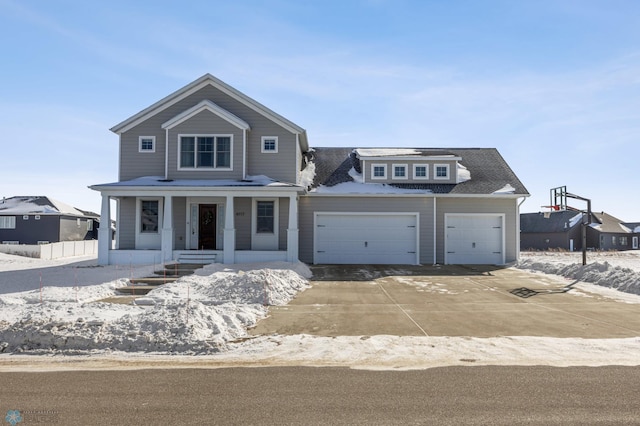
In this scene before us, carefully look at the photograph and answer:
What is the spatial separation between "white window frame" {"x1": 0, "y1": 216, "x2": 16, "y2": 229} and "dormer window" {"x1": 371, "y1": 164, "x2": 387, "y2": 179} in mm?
30358

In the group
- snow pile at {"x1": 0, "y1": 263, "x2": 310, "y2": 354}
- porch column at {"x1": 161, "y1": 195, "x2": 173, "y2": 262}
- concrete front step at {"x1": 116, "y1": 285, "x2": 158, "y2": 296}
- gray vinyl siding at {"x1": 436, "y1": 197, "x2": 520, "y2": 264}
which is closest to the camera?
snow pile at {"x1": 0, "y1": 263, "x2": 310, "y2": 354}

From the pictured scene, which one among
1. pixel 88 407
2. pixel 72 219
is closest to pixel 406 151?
pixel 88 407

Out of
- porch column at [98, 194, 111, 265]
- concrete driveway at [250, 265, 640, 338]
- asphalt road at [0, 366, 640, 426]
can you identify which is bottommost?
concrete driveway at [250, 265, 640, 338]

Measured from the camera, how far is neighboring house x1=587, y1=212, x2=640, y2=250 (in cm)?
5328

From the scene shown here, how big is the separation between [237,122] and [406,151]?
9965 mm

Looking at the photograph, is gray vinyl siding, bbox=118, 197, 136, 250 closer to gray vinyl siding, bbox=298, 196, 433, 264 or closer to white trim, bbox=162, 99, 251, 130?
white trim, bbox=162, 99, 251, 130

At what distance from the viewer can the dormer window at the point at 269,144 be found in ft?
70.4

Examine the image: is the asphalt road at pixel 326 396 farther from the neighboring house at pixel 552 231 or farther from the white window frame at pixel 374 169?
the neighboring house at pixel 552 231

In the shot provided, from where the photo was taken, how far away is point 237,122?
2069 centimetres

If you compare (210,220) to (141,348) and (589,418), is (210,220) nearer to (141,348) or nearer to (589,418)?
(141,348)

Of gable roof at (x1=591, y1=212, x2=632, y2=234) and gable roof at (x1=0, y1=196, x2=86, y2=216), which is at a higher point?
gable roof at (x1=0, y1=196, x2=86, y2=216)

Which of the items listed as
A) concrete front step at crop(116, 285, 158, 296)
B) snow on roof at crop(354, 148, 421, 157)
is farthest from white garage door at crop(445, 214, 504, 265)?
concrete front step at crop(116, 285, 158, 296)

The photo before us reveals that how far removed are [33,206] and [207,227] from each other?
24136 mm

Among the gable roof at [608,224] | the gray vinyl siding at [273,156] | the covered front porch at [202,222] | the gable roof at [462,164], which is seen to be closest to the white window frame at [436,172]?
the gable roof at [462,164]
